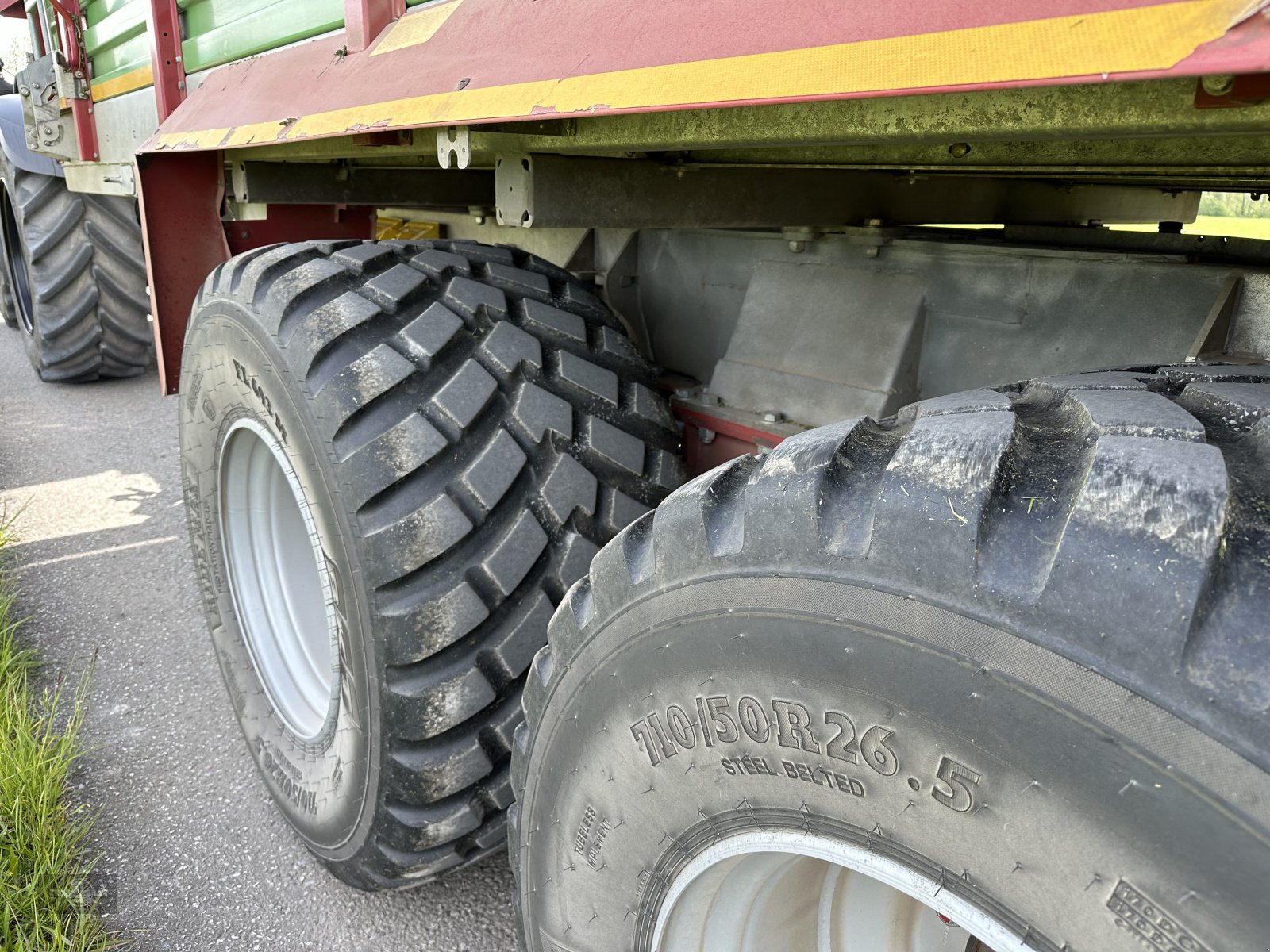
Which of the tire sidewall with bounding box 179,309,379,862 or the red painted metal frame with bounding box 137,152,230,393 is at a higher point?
the red painted metal frame with bounding box 137,152,230,393

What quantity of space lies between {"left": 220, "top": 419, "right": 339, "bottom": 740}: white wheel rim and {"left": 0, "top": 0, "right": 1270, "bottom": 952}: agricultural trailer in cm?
1

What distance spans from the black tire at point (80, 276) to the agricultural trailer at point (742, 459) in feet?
9.92

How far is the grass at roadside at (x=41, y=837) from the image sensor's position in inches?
69.9

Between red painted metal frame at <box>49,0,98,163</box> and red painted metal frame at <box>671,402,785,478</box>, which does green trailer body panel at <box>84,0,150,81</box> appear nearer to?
red painted metal frame at <box>49,0,98,163</box>

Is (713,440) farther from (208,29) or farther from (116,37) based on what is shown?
(116,37)

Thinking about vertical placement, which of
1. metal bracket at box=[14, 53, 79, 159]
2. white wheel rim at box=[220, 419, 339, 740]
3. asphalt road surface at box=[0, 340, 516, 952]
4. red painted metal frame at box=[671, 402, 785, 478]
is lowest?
asphalt road surface at box=[0, 340, 516, 952]

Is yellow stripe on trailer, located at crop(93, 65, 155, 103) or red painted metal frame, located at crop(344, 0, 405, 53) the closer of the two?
red painted metal frame, located at crop(344, 0, 405, 53)

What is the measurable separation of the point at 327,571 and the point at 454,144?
0.75 meters

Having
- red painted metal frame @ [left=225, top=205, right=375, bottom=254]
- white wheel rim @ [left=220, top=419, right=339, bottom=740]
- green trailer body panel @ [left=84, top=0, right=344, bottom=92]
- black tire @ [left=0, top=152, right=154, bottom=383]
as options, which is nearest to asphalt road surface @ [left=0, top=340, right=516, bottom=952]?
white wheel rim @ [left=220, top=419, right=339, bottom=740]

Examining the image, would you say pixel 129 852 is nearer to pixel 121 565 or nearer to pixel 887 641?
pixel 121 565

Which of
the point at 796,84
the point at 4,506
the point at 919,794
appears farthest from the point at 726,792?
the point at 4,506

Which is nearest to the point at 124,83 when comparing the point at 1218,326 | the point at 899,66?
the point at 899,66

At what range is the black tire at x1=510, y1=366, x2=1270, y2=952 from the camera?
0.62 metres

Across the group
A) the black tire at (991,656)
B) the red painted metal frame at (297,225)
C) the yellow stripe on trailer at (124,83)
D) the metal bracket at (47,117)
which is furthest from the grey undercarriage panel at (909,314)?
the metal bracket at (47,117)
